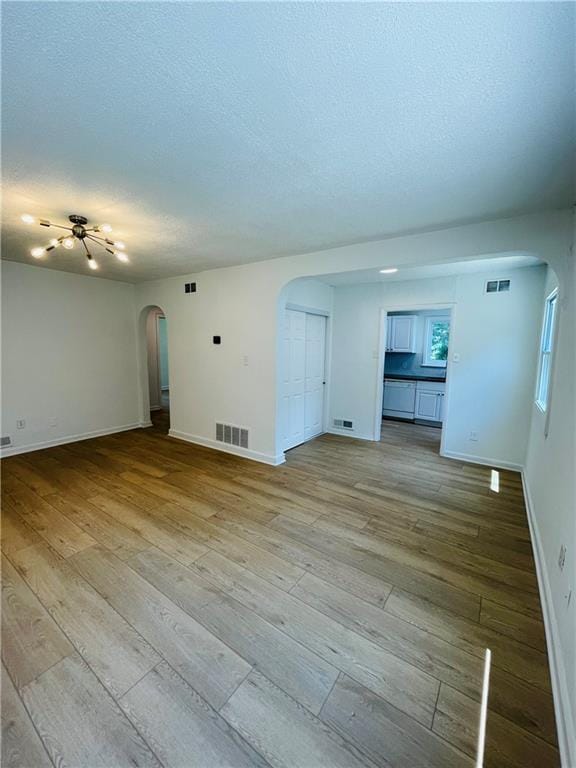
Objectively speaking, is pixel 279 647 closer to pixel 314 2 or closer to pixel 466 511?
pixel 466 511

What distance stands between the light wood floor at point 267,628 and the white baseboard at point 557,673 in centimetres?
4

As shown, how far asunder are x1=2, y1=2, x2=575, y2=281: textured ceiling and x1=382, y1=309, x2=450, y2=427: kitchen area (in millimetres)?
4345

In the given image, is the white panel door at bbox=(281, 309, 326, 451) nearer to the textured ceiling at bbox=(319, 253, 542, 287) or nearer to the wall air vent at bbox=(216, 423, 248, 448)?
the wall air vent at bbox=(216, 423, 248, 448)

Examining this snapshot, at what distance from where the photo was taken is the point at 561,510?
184 centimetres

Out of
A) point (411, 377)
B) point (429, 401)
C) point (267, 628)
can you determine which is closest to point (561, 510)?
point (267, 628)

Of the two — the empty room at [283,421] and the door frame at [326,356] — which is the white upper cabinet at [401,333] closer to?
the door frame at [326,356]

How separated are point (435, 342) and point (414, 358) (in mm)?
547

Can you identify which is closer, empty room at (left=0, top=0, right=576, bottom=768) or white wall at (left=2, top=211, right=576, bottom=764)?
empty room at (left=0, top=0, right=576, bottom=768)

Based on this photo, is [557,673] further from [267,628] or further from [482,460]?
[482,460]

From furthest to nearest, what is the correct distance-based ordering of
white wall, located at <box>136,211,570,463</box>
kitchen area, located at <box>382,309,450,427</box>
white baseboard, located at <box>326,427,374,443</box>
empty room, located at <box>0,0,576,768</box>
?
1. kitchen area, located at <box>382,309,450,427</box>
2. white baseboard, located at <box>326,427,374,443</box>
3. white wall, located at <box>136,211,570,463</box>
4. empty room, located at <box>0,0,576,768</box>

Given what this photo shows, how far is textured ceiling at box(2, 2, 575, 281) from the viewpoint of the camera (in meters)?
0.99

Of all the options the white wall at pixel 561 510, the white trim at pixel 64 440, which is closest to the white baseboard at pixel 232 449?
the white trim at pixel 64 440

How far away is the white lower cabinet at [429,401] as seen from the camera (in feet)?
20.2

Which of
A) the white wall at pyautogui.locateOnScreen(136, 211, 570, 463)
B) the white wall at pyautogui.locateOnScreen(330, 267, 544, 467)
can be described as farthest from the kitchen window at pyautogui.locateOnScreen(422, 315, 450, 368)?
the white wall at pyautogui.locateOnScreen(136, 211, 570, 463)
